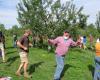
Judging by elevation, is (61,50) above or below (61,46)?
below

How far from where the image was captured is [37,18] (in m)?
29.5

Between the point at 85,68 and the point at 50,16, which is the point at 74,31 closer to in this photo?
the point at 50,16

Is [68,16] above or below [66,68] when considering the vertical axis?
above

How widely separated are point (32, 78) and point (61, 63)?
1795mm

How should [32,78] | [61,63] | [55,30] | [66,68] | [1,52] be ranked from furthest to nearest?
1. [55,30]
2. [1,52]
3. [66,68]
4. [32,78]
5. [61,63]

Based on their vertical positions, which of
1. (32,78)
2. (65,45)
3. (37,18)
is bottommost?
(32,78)

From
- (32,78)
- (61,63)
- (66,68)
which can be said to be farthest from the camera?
(66,68)

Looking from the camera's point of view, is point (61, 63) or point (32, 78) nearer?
point (61, 63)

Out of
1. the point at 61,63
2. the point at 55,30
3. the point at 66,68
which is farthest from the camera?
the point at 55,30

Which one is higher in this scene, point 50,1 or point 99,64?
point 50,1

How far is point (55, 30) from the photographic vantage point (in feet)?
94.3

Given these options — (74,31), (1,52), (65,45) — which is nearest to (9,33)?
(74,31)

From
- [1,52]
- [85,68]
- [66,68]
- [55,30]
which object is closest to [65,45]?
[66,68]

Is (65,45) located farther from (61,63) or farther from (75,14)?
(75,14)
